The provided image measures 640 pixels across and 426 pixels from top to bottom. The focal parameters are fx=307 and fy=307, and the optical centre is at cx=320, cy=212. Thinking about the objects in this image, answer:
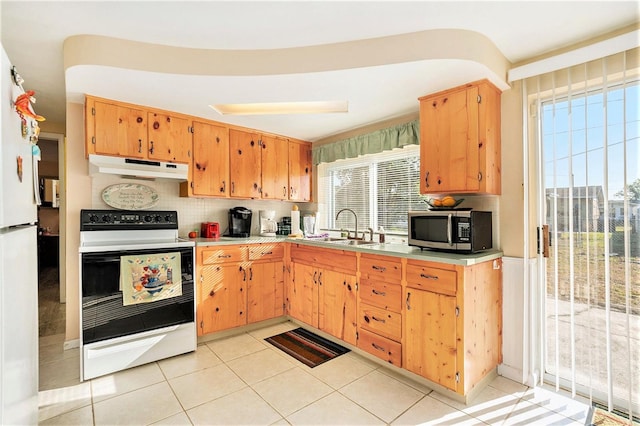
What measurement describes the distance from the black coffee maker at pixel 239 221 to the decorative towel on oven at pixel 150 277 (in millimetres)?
982

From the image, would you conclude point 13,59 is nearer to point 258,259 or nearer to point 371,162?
point 258,259

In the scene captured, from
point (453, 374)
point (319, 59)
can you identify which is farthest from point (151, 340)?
point (319, 59)

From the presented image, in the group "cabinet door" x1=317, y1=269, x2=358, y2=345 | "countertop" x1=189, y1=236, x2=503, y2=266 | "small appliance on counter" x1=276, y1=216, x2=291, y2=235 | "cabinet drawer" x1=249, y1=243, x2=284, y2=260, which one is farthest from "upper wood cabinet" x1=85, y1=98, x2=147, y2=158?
"cabinet door" x1=317, y1=269, x2=358, y2=345

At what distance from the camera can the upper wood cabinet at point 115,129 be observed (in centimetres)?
269

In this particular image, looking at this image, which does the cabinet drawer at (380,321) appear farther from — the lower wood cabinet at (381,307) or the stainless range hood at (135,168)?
the stainless range hood at (135,168)

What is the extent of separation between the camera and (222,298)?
3.08 metres

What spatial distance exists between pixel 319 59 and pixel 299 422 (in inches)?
94.5

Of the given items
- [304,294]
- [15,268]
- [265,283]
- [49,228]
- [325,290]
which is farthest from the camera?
[49,228]

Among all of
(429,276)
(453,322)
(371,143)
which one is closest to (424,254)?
(429,276)

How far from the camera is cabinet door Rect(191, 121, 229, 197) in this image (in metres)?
3.26

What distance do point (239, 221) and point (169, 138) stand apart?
1.18 metres

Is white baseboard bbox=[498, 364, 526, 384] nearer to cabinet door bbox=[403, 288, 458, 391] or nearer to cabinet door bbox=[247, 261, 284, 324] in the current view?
cabinet door bbox=[403, 288, 458, 391]

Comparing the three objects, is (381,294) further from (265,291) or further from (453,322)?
(265,291)

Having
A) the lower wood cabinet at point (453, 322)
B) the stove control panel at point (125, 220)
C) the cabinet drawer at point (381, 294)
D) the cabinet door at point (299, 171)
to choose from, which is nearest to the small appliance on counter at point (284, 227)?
the cabinet door at point (299, 171)
